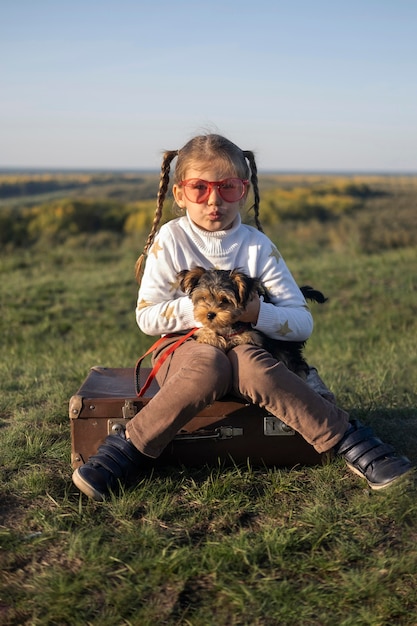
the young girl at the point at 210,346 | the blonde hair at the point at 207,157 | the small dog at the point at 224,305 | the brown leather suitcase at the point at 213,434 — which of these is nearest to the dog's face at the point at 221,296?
the small dog at the point at 224,305

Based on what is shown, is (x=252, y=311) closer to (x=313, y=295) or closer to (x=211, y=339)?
(x=211, y=339)

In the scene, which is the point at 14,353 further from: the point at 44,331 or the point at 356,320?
the point at 356,320

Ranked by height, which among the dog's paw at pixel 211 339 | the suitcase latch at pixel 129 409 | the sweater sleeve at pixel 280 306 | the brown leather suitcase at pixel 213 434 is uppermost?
the sweater sleeve at pixel 280 306

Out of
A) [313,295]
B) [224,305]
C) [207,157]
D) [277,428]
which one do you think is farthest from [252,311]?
[207,157]

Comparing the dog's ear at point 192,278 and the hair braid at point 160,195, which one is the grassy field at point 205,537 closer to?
the dog's ear at point 192,278

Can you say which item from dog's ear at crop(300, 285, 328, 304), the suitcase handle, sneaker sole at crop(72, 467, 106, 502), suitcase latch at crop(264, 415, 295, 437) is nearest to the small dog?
suitcase latch at crop(264, 415, 295, 437)

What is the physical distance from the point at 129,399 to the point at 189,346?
44cm

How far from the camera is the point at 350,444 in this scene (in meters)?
3.64

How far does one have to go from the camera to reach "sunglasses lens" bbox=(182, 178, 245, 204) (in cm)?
411

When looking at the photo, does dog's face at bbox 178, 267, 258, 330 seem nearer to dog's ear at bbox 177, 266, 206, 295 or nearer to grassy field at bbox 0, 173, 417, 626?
dog's ear at bbox 177, 266, 206, 295

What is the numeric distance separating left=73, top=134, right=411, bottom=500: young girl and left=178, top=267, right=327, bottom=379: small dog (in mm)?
71

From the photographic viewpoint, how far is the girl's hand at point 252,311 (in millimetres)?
3729

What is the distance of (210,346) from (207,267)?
695mm

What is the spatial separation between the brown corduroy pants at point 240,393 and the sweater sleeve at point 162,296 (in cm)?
31
